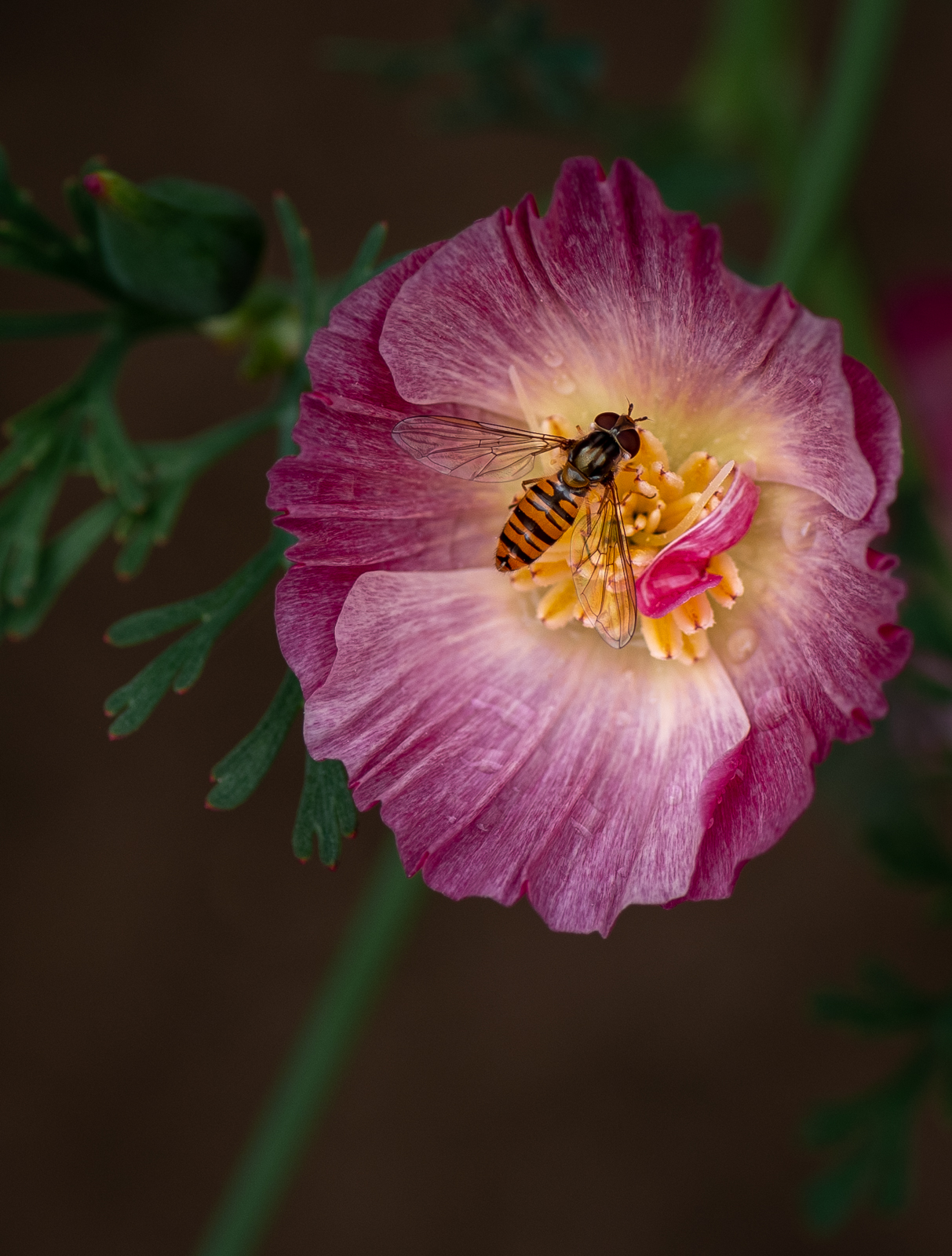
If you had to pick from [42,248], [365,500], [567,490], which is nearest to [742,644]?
[567,490]

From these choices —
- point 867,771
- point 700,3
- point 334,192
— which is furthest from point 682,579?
point 700,3

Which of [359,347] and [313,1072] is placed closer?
[359,347]

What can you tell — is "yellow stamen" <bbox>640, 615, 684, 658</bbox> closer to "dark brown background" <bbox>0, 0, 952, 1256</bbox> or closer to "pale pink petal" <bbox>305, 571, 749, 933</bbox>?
"pale pink petal" <bbox>305, 571, 749, 933</bbox>

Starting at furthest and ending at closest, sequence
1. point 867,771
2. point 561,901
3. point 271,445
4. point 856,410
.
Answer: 1. point 271,445
2. point 867,771
3. point 561,901
4. point 856,410

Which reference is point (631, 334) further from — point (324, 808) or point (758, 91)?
point (758, 91)

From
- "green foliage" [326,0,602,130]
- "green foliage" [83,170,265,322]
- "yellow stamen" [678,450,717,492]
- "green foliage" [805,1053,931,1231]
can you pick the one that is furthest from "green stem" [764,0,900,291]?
"green foliage" [805,1053,931,1231]

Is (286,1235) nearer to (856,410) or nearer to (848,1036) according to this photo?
(848,1036)
